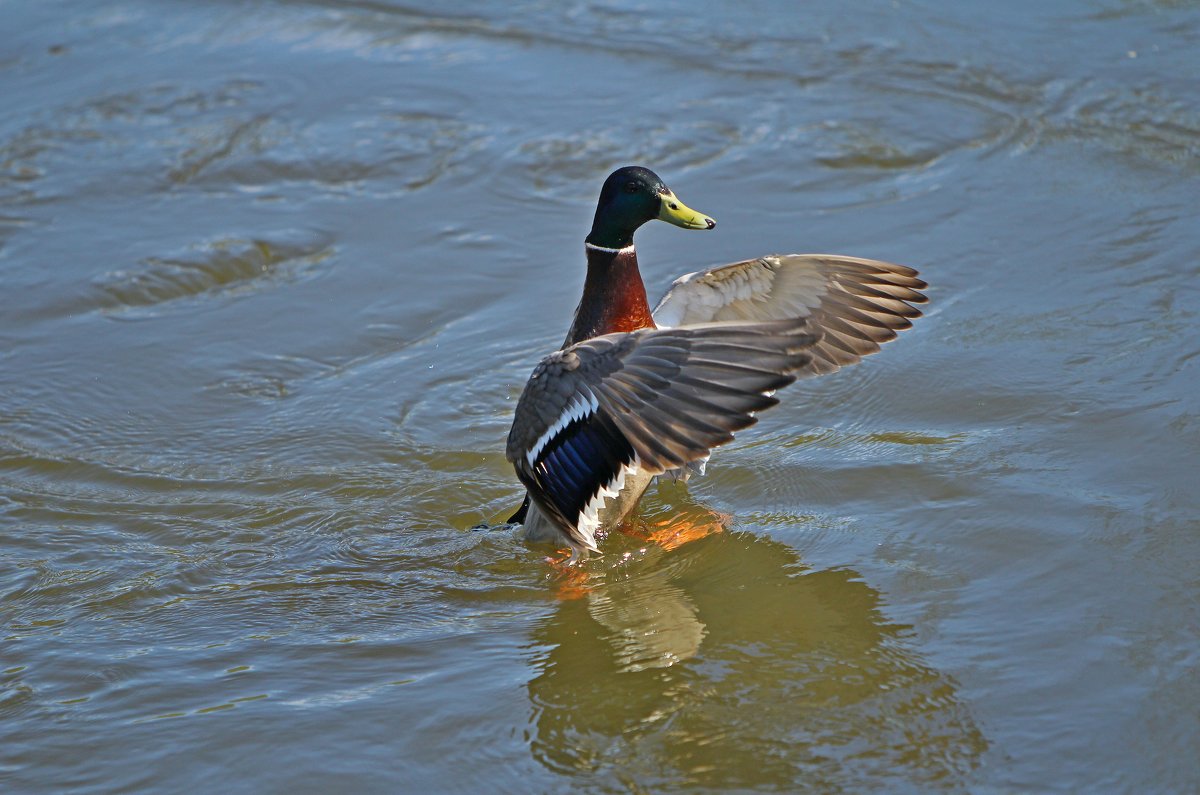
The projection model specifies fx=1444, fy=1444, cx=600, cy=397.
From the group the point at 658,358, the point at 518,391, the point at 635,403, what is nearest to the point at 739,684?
the point at 635,403

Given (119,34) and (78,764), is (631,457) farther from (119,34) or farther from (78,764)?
(119,34)

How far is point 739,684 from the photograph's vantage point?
4434mm

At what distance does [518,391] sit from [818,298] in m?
1.50

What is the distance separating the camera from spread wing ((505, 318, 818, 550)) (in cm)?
471

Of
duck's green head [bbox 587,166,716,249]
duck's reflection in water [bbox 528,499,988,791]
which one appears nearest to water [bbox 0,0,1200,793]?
duck's reflection in water [bbox 528,499,988,791]

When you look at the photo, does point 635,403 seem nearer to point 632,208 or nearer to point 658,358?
point 658,358

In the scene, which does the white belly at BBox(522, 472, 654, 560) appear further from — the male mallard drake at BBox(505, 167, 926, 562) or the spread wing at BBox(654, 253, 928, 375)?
the spread wing at BBox(654, 253, 928, 375)

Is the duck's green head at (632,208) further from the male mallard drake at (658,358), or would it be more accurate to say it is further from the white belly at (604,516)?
the white belly at (604,516)

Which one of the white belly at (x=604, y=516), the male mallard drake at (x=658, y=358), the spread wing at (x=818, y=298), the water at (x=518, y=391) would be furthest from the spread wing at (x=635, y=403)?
the spread wing at (x=818, y=298)

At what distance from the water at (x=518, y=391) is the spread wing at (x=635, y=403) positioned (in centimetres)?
44

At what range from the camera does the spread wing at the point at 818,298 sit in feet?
19.2

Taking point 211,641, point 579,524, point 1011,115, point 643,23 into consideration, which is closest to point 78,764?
point 211,641

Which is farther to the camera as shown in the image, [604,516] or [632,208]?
[632,208]

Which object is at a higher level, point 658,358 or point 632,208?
point 632,208
